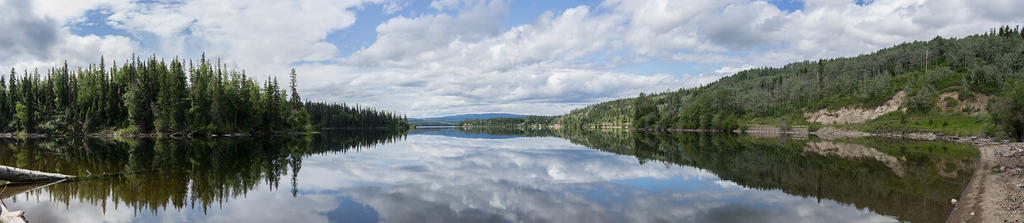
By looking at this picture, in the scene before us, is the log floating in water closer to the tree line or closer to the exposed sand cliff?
the tree line

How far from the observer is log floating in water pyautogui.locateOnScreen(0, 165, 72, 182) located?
694 inches

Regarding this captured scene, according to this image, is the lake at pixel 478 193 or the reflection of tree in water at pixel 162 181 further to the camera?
the reflection of tree in water at pixel 162 181

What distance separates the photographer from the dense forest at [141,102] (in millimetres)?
72125

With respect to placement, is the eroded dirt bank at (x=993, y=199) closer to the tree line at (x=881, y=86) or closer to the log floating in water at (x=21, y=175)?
the log floating in water at (x=21, y=175)

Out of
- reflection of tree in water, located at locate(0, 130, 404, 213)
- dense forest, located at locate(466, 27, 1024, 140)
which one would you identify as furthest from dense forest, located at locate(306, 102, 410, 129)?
reflection of tree in water, located at locate(0, 130, 404, 213)

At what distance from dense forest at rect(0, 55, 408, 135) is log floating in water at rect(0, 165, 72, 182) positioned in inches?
2335

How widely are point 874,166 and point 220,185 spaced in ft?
115

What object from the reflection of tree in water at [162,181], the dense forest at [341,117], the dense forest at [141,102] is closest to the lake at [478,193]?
the reflection of tree in water at [162,181]

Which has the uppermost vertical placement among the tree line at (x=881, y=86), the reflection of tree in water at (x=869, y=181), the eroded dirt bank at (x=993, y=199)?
the tree line at (x=881, y=86)

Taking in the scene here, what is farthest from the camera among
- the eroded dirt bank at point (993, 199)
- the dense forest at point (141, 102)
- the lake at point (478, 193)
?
the dense forest at point (141, 102)

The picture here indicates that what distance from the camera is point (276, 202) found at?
14797mm

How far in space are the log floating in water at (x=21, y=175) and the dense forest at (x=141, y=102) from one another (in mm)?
59320

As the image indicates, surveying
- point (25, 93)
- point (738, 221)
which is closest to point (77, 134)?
point (25, 93)

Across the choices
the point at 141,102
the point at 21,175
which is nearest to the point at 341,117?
the point at 141,102
